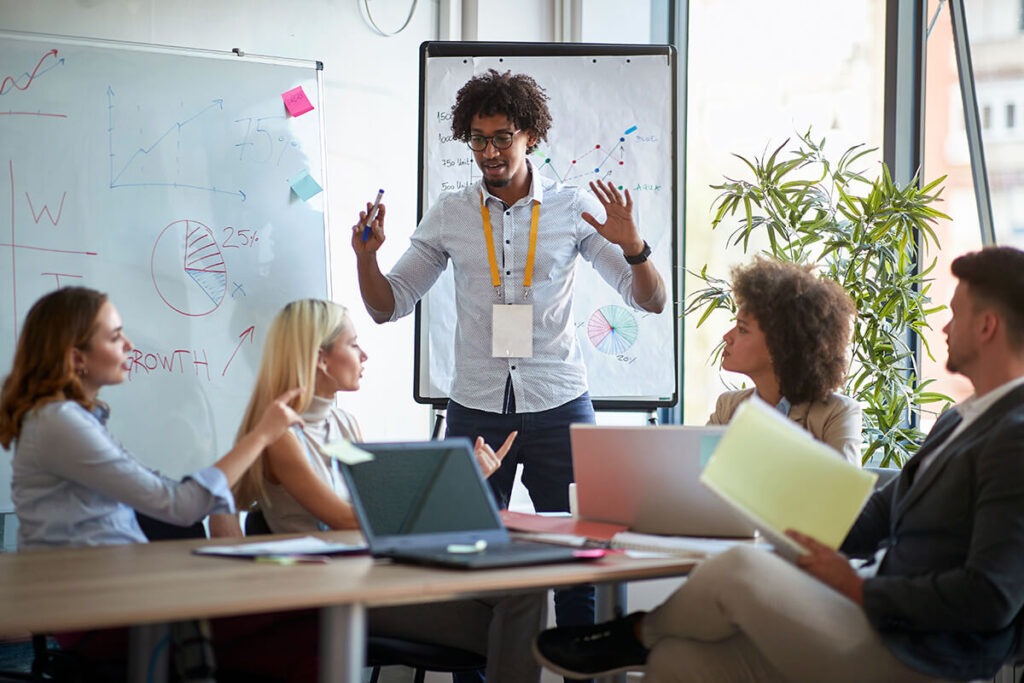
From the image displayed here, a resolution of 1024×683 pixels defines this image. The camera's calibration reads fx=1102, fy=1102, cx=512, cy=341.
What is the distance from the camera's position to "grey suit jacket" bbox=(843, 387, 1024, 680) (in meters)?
1.74

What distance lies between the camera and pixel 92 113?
10.9ft

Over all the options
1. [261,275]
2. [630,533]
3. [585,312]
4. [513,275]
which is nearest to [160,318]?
[261,275]

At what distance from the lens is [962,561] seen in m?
1.86

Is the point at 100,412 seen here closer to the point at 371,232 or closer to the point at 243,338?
the point at 371,232

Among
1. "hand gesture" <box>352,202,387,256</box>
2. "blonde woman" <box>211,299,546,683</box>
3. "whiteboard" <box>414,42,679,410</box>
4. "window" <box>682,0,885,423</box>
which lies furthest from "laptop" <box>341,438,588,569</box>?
"window" <box>682,0,885,423</box>

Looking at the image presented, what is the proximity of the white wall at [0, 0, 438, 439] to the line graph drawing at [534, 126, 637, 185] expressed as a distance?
75 cm

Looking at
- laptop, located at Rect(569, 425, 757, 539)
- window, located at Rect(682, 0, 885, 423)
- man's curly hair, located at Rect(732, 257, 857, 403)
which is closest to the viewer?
laptop, located at Rect(569, 425, 757, 539)

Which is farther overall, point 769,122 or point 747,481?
point 769,122

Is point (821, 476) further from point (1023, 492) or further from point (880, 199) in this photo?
point (880, 199)

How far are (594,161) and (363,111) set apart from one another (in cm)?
99

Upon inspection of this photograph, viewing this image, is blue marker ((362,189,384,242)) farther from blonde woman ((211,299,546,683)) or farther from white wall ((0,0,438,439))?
white wall ((0,0,438,439))

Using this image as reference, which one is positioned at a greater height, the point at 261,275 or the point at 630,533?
the point at 261,275

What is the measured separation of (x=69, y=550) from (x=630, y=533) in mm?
1052

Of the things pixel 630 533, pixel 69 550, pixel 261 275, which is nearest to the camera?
pixel 69 550
